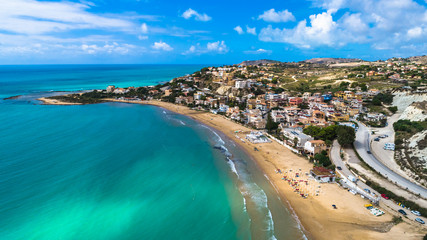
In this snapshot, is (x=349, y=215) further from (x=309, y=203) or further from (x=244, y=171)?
(x=244, y=171)

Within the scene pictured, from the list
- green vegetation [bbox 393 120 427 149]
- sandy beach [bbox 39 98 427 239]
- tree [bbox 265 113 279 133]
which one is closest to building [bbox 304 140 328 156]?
sandy beach [bbox 39 98 427 239]

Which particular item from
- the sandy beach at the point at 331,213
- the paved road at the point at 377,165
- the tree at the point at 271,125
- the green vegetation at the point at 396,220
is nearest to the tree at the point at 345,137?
the paved road at the point at 377,165

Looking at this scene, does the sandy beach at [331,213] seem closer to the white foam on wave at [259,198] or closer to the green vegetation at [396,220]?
the green vegetation at [396,220]

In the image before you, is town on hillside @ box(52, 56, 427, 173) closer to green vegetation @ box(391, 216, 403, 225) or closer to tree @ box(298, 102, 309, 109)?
tree @ box(298, 102, 309, 109)

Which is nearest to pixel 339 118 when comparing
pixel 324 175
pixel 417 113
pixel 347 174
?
pixel 417 113

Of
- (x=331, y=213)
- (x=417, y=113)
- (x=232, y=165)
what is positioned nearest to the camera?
(x=331, y=213)

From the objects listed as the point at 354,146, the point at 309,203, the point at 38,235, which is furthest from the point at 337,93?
the point at 38,235

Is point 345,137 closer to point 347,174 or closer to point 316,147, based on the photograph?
point 316,147
